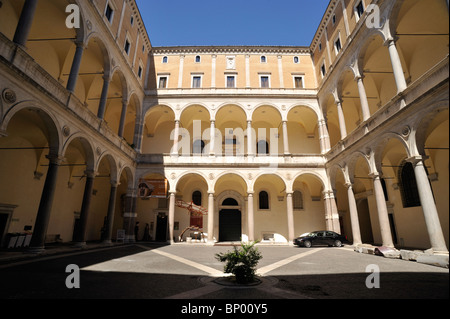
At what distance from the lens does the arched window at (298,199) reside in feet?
74.3

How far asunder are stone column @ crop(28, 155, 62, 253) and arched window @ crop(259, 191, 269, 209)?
54.2ft

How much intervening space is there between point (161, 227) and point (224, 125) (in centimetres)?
1153

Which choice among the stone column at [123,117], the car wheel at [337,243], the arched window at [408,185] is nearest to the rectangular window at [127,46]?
the stone column at [123,117]

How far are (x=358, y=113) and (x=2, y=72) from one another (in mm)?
22374

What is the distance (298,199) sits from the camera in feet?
74.7

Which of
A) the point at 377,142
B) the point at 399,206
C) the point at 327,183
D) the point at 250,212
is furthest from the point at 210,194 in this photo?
the point at 399,206

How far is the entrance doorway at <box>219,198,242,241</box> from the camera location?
72.2 ft

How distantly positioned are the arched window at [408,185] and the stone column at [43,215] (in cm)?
1996

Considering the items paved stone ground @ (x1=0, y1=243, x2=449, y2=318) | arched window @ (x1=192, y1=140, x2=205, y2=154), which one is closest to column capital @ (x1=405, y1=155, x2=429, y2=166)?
paved stone ground @ (x1=0, y1=243, x2=449, y2=318)

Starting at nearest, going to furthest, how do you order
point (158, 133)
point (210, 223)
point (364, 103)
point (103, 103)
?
point (364, 103)
point (103, 103)
point (210, 223)
point (158, 133)

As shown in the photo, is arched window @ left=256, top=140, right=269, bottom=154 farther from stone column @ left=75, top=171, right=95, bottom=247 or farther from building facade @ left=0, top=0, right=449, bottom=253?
stone column @ left=75, top=171, right=95, bottom=247

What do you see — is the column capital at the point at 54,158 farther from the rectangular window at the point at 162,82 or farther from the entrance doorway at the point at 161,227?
the rectangular window at the point at 162,82

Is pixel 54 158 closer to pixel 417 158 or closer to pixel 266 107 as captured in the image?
pixel 417 158

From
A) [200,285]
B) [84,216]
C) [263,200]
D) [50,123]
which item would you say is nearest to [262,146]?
[263,200]
